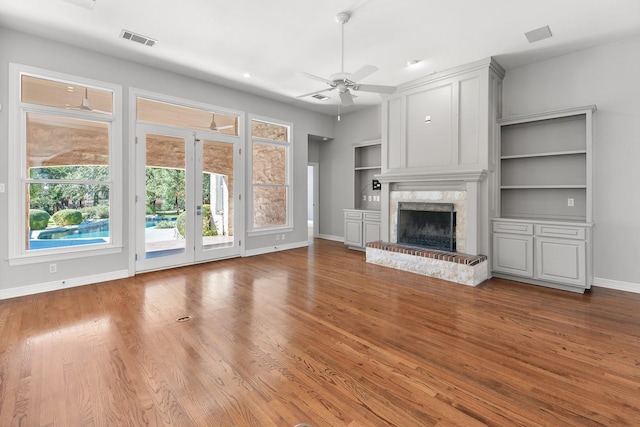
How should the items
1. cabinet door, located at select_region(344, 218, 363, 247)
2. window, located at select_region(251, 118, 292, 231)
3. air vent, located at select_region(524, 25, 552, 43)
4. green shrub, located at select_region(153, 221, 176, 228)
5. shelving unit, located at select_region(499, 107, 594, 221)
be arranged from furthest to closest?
1. cabinet door, located at select_region(344, 218, 363, 247)
2. window, located at select_region(251, 118, 292, 231)
3. green shrub, located at select_region(153, 221, 176, 228)
4. shelving unit, located at select_region(499, 107, 594, 221)
5. air vent, located at select_region(524, 25, 552, 43)

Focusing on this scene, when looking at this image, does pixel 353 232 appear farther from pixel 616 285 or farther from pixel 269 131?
pixel 616 285

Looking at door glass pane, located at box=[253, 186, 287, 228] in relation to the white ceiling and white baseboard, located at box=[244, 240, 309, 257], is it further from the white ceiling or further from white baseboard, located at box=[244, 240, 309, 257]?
the white ceiling

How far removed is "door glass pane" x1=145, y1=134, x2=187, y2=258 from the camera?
4.97 m

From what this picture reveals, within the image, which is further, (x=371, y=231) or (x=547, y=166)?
(x=371, y=231)

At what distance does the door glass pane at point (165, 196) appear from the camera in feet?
16.3

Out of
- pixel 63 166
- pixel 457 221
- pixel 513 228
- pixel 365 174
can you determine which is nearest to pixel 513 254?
pixel 513 228

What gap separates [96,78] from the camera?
14.3ft

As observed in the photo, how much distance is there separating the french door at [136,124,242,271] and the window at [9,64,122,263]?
41 centimetres

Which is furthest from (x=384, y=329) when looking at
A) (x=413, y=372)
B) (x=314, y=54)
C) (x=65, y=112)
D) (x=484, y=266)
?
(x=65, y=112)

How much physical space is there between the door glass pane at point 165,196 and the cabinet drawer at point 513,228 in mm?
5168

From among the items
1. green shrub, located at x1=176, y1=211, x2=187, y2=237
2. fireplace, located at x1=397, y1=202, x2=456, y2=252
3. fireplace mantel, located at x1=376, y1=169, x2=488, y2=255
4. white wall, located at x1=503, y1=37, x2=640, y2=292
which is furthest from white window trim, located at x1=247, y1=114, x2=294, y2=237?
white wall, located at x1=503, y1=37, x2=640, y2=292

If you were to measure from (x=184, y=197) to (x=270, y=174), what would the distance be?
1.99m

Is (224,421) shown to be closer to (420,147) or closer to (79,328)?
(79,328)

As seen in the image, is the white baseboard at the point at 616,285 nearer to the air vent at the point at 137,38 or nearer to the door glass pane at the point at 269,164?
the door glass pane at the point at 269,164
